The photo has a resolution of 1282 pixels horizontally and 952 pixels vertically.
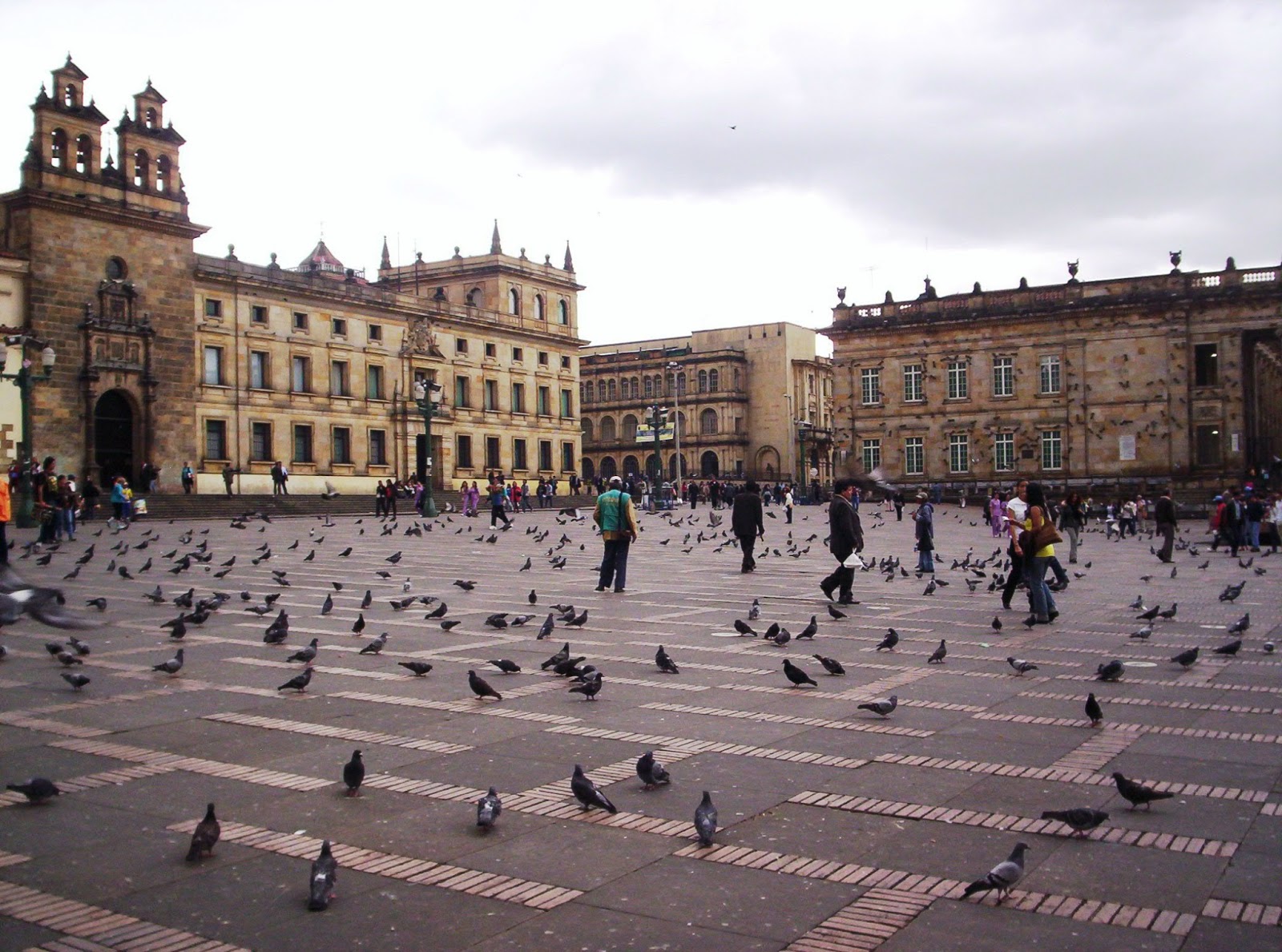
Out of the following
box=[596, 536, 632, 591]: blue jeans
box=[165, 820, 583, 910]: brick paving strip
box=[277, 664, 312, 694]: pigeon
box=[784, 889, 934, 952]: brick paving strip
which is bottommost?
box=[784, 889, 934, 952]: brick paving strip

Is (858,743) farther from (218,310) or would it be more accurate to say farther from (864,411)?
(864,411)

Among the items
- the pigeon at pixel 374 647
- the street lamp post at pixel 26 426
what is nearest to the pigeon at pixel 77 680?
the pigeon at pixel 374 647

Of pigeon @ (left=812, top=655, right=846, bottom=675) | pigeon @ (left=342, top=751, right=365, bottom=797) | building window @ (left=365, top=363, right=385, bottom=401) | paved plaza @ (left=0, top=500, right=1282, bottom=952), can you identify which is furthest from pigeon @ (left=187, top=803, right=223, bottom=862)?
building window @ (left=365, top=363, right=385, bottom=401)

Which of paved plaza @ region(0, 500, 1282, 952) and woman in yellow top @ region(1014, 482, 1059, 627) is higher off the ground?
woman in yellow top @ region(1014, 482, 1059, 627)

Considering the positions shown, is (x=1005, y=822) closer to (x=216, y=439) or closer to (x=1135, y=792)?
(x=1135, y=792)

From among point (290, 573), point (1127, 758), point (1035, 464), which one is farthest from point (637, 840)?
point (1035, 464)

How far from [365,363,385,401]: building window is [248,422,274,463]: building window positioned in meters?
7.43

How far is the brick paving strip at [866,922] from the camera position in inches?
165

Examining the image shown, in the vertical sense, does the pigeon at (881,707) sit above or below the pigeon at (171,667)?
below

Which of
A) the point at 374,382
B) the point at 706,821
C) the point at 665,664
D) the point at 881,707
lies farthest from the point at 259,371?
the point at 706,821

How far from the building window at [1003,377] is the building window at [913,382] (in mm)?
3763

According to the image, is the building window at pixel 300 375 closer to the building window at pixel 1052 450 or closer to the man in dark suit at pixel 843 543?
the building window at pixel 1052 450

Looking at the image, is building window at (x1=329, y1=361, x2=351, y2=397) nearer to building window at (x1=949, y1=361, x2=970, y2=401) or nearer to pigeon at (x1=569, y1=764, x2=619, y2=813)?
building window at (x1=949, y1=361, x2=970, y2=401)

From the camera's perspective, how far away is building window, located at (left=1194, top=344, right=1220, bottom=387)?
57656 millimetres
